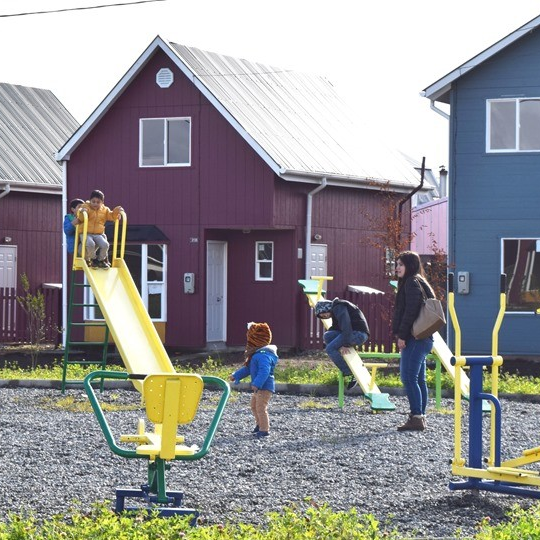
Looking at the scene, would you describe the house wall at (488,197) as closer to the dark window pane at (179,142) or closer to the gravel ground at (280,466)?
the dark window pane at (179,142)

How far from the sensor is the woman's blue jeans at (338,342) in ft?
55.5

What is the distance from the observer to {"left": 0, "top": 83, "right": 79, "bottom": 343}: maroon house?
104ft

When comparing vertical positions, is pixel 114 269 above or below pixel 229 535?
above

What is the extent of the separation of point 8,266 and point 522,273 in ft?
42.3

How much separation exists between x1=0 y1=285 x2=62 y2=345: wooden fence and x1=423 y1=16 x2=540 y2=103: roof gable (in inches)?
391

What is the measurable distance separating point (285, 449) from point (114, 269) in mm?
7546

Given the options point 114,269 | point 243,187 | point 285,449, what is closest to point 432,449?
point 285,449

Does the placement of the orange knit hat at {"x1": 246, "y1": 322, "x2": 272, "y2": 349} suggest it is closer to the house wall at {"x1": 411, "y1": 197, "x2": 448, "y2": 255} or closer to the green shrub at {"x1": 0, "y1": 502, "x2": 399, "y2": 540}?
the green shrub at {"x1": 0, "y1": 502, "x2": 399, "y2": 540}

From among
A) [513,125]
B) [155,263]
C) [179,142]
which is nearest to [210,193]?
[179,142]

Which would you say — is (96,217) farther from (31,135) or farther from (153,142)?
(31,135)

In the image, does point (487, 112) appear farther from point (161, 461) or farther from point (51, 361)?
point (161, 461)

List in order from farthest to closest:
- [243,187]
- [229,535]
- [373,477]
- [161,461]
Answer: [243,187], [373,477], [161,461], [229,535]

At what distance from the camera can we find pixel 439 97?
27.1m

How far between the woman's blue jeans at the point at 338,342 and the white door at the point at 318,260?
40.7 ft
